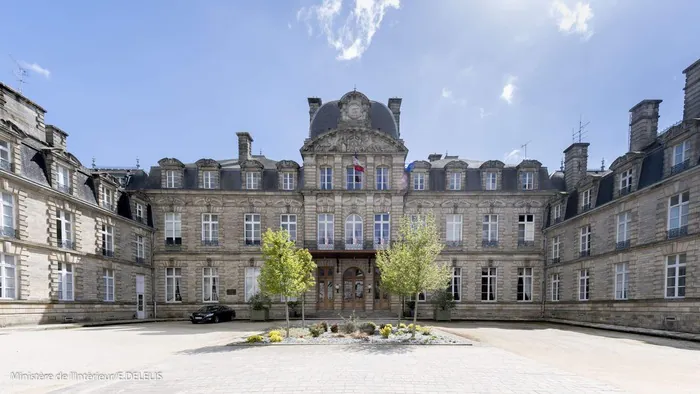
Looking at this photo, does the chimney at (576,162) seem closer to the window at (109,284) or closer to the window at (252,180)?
the window at (252,180)

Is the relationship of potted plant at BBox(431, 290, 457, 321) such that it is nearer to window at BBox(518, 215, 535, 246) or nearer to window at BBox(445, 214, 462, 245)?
window at BBox(445, 214, 462, 245)

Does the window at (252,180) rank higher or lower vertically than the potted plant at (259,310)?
higher

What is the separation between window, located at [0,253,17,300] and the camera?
15.1 m

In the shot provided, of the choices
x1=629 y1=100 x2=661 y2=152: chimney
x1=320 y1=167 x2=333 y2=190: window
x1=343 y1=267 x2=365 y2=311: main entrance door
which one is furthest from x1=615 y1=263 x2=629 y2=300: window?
x1=320 y1=167 x2=333 y2=190: window

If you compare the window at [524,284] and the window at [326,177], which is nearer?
the window at [326,177]

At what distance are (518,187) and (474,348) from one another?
17932mm

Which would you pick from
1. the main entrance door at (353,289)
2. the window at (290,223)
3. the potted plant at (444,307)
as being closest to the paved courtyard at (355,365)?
the potted plant at (444,307)

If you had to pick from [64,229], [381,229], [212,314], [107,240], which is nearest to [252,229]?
[212,314]

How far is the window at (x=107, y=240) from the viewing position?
21.2 meters

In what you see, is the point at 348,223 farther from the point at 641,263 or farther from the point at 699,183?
the point at 699,183

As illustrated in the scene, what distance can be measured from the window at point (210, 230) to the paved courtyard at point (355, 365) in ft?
37.7

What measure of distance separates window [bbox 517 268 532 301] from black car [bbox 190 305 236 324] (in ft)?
75.5

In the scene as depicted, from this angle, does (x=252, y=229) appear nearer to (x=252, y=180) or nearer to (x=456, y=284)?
(x=252, y=180)

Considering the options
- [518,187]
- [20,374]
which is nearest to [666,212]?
[518,187]
